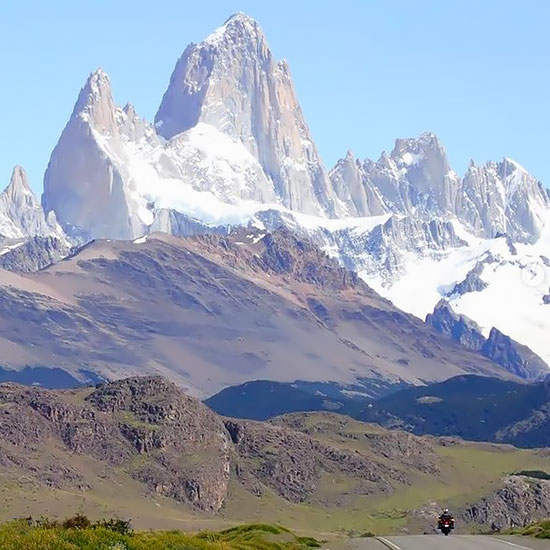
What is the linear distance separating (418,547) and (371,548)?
217 inches

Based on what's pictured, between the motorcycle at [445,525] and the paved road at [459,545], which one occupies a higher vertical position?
the motorcycle at [445,525]

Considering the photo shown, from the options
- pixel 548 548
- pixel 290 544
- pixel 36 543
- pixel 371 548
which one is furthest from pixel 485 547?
pixel 36 543

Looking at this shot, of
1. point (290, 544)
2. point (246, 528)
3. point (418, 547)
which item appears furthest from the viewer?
point (246, 528)

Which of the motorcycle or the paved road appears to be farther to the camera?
the motorcycle

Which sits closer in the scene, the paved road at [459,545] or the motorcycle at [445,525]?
the paved road at [459,545]

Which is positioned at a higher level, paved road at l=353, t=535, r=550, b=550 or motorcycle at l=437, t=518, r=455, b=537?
motorcycle at l=437, t=518, r=455, b=537

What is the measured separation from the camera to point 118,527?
70062 mm

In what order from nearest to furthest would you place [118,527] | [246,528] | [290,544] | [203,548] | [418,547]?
[203,548] < [118,527] < [418,547] < [290,544] < [246,528]

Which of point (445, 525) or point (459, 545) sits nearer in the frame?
point (459, 545)

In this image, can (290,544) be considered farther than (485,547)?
Yes

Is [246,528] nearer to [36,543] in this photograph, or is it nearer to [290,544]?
[290,544]

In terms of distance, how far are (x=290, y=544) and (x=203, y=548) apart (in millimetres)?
31061

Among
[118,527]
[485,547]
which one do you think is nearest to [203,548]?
[118,527]

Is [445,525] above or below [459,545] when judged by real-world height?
above
